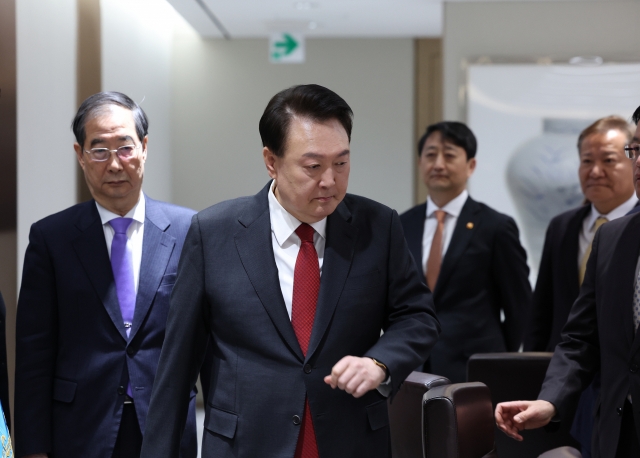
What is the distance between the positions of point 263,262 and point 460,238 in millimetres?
2242

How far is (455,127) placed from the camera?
440 centimetres

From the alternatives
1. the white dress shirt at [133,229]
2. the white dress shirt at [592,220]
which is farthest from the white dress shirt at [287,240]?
the white dress shirt at [592,220]

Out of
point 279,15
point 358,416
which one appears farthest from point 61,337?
point 279,15

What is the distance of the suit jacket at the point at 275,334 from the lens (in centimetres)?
198

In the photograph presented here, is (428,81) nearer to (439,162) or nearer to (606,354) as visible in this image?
(439,162)

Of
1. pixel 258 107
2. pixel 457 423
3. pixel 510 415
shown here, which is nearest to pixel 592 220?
pixel 510 415

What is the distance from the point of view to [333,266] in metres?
2.05

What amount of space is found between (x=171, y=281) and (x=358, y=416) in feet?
2.96

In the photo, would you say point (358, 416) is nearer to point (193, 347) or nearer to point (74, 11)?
point (193, 347)

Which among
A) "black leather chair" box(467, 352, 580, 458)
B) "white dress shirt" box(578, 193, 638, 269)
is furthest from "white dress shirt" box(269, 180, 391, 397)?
"white dress shirt" box(578, 193, 638, 269)

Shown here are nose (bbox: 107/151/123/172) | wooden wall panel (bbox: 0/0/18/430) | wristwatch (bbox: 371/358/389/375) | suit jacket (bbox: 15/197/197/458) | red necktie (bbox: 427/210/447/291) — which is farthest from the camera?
red necktie (bbox: 427/210/447/291)

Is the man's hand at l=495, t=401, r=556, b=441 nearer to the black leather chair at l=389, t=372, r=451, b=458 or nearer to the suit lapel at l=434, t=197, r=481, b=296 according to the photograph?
the black leather chair at l=389, t=372, r=451, b=458

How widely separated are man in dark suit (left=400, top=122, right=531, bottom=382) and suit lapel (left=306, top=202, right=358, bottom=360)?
1.99 m

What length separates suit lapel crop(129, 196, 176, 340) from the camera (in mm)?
2541
